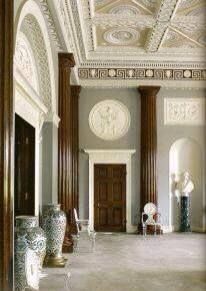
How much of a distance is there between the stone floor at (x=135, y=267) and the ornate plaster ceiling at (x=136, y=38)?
428cm

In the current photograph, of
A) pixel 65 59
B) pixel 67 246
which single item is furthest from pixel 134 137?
pixel 67 246

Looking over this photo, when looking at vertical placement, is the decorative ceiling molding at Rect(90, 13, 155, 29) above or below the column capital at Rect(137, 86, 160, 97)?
above

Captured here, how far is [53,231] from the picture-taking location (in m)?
7.49

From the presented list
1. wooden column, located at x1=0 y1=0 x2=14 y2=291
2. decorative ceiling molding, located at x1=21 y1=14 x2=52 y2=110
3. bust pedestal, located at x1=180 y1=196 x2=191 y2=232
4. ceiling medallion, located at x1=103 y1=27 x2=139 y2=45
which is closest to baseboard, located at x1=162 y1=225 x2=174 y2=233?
bust pedestal, located at x1=180 y1=196 x2=191 y2=232

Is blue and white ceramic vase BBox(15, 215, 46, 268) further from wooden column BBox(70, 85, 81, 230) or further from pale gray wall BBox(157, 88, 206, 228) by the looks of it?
pale gray wall BBox(157, 88, 206, 228)

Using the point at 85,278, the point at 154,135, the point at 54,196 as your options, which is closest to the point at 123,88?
the point at 154,135

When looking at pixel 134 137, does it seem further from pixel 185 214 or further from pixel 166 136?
pixel 185 214

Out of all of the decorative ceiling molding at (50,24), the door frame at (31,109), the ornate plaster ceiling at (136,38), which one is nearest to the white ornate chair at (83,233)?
the door frame at (31,109)

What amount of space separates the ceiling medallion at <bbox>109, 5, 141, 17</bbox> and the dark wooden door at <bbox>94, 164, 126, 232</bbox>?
192 inches

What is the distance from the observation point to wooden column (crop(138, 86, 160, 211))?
12.8 meters

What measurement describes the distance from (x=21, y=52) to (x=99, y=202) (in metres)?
6.97

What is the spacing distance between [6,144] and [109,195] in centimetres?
993

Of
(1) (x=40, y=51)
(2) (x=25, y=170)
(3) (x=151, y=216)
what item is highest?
(1) (x=40, y=51)

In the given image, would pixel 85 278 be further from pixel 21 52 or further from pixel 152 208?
pixel 152 208
